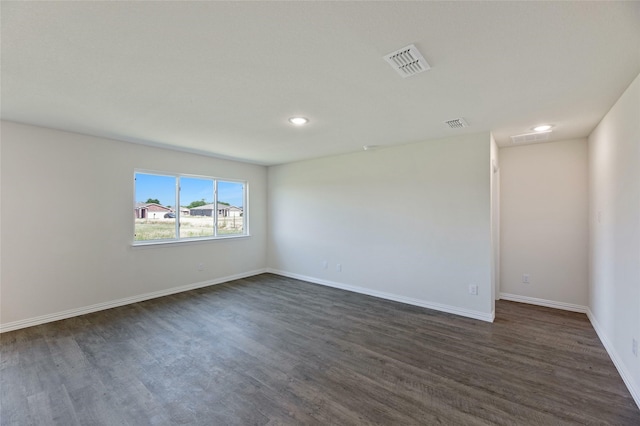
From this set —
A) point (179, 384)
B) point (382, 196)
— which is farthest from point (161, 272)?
point (382, 196)

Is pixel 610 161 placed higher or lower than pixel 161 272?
higher

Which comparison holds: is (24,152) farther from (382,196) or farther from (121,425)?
(382,196)

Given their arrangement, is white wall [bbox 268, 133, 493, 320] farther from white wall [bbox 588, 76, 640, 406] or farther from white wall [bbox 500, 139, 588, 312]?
white wall [bbox 500, 139, 588, 312]

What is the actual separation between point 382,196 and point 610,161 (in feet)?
8.27

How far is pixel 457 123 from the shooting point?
10.2ft

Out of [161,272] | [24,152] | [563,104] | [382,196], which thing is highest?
[563,104]

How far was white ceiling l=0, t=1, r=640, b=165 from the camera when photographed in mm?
1391

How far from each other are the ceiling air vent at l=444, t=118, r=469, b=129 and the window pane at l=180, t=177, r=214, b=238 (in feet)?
13.7

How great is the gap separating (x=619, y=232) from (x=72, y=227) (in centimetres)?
602

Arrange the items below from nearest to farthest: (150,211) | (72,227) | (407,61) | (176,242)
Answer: (407,61)
(72,227)
(150,211)
(176,242)

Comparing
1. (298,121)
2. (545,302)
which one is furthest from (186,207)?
(545,302)

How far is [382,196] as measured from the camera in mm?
4344

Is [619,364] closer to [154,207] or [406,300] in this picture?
[406,300]

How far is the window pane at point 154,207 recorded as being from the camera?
13.9ft
